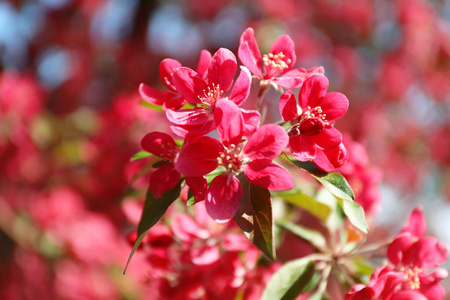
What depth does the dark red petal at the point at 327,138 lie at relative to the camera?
83cm

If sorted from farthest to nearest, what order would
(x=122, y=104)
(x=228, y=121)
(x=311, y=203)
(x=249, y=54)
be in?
(x=122, y=104) → (x=311, y=203) → (x=249, y=54) → (x=228, y=121)

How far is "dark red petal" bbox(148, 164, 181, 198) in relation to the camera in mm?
879

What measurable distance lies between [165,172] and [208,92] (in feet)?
0.63

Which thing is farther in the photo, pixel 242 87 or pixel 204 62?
pixel 204 62

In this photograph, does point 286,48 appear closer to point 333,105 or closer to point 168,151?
point 333,105

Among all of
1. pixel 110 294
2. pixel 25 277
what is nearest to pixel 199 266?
pixel 110 294

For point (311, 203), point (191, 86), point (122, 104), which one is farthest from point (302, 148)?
point (122, 104)

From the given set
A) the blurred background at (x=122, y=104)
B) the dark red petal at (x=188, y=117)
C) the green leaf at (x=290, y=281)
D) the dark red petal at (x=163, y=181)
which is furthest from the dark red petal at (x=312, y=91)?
the blurred background at (x=122, y=104)

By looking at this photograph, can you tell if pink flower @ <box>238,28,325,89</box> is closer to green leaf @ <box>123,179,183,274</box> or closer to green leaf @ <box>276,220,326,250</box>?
green leaf @ <box>123,179,183,274</box>

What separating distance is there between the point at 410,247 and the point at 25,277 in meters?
2.82

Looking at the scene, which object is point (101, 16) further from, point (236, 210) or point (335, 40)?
point (236, 210)

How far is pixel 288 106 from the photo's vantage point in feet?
2.82

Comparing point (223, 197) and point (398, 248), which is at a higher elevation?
point (223, 197)

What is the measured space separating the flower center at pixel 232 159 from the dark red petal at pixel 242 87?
0.10 meters
